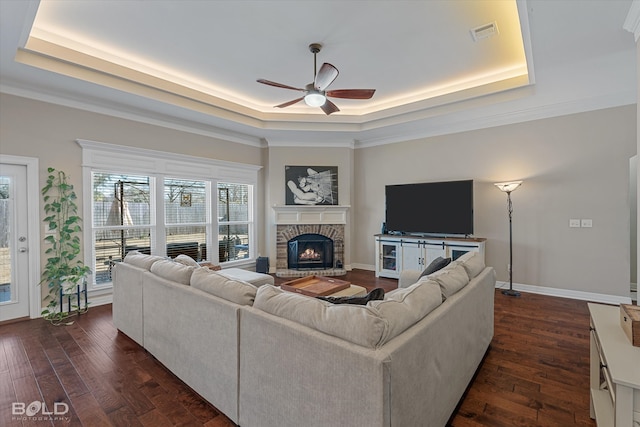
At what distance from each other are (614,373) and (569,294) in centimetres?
396

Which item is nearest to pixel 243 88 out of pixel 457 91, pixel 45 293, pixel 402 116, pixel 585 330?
pixel 402 116

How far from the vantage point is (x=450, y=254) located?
16.4ft

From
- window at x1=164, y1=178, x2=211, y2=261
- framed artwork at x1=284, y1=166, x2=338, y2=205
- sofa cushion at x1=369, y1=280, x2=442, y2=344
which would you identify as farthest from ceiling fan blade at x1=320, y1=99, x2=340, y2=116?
window at x1=164, y1=178, x2=211, y2=261

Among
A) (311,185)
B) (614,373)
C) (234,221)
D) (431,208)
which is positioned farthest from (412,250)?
(614,373)

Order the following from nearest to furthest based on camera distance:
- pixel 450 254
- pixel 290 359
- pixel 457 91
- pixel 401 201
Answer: pixel 290 359 < pixel 457 91 < pixel 450 254 < pixel 401 201

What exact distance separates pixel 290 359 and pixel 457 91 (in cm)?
465

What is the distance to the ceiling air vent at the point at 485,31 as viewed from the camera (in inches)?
121

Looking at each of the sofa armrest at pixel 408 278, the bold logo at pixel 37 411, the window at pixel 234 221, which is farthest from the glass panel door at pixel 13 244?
the sofa armrest at pixel 408 278

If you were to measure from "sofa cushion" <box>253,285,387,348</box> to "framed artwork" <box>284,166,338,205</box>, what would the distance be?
4.53 metres

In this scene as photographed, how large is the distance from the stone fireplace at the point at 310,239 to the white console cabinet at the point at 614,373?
4402mm

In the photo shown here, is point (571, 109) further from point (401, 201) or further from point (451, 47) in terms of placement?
point (401, 201)

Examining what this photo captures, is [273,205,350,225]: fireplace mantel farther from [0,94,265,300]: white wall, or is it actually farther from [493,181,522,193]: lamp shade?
[493,181,522,193]: lamp shade

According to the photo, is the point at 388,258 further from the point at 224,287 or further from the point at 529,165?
the point at 224,287

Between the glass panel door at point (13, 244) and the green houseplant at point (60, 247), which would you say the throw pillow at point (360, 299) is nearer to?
the green houseplant at point (60, 247)
